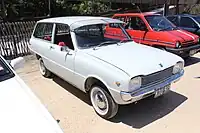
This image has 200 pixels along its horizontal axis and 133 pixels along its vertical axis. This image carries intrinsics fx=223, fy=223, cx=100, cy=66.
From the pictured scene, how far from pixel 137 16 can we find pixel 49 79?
339cm

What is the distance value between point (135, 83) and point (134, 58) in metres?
0.61

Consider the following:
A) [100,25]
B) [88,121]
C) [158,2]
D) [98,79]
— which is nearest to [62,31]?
[100,25]

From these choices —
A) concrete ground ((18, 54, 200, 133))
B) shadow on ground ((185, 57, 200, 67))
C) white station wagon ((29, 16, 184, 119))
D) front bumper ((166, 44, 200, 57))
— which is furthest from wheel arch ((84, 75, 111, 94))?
shadow on ground ((185, 57, 200, 67))

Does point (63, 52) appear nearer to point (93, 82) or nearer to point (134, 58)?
point (93, 82)

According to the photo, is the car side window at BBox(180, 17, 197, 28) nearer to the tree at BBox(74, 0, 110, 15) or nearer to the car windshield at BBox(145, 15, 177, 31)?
the car windshield at BBox(145, 15, 177, 31)

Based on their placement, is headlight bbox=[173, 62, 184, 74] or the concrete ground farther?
headlight bbox=[173, 62, 184, 74]

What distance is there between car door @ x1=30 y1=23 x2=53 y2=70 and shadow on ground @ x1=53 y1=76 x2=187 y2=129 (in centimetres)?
113

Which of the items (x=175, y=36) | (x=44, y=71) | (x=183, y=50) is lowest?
(x=44, y=71)

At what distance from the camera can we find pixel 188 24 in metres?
8.77

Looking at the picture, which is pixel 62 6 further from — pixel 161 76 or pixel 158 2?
pixel 161 76

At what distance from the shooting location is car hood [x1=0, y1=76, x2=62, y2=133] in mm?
1965

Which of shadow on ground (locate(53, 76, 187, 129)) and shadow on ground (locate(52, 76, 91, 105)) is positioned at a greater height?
shadow on ground (locate(52, 76, 91, 105))

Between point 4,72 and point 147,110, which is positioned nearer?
point 4,72

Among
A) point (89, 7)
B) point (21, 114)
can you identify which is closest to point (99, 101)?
point (21, 114)
